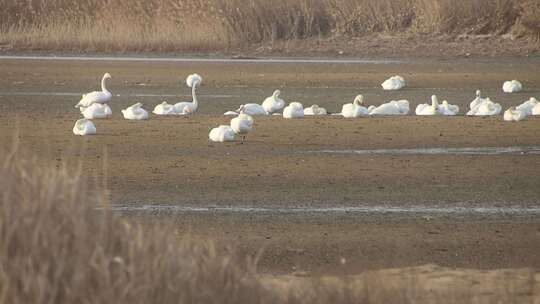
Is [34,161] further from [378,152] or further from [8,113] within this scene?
[8,113]

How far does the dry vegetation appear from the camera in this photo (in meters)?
39.8

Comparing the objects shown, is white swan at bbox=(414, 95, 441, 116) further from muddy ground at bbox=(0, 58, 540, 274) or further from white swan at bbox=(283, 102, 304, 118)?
white swan at bbox=(283, 102, 304, 118)

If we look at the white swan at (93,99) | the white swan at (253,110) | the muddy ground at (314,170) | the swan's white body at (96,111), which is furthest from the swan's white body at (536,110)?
the white swan at (93,99)

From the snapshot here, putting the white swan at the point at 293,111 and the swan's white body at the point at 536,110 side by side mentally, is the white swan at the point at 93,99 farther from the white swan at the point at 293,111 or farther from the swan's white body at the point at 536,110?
the swan's white body at the point at 536,110

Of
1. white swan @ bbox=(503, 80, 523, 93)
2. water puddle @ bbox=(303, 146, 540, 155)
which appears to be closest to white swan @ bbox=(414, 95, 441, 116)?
water puddle @ bbox=(303, 146, 540, 155)

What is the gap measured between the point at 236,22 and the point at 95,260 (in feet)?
111

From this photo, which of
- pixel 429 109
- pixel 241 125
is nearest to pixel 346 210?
pixel 241 125

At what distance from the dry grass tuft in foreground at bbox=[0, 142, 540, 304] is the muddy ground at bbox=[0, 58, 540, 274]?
86 centimetres

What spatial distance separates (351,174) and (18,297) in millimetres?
9874

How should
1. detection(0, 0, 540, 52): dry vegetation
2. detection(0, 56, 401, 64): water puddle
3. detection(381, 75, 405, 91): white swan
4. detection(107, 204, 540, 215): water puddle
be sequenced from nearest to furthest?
1. detection(107, 204, 540, 215): water puddle
2. detection(381, 75, 405, 91): white swan
3. detection(0, 56, 401, 64): water puddle
4. detection(0, 0, 540, 52): dry vegetation

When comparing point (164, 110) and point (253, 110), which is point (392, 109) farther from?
point (164, 110)

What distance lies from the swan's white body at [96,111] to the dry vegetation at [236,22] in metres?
16.6

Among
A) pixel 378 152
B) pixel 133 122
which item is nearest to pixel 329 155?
pixel 378 152

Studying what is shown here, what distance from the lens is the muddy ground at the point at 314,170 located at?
12742 millimetres
